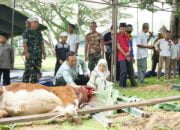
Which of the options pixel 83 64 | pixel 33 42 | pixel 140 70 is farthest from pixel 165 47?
pixel 33 42

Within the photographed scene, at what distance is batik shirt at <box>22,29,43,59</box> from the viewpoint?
285 inches

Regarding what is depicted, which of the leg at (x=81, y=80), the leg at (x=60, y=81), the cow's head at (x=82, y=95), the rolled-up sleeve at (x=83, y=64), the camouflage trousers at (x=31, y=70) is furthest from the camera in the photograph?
the camouflage trousers at (x=31, y=70)

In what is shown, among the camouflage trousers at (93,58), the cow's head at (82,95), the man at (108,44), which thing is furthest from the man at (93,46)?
the cow's head at (82,95)

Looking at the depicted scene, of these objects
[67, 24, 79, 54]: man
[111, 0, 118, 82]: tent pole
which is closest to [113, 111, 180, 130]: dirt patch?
[111, 0, 118, 82]: tent pole

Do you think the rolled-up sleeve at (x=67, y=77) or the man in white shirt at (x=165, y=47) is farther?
the man in white shirt at (x=165, y=47)

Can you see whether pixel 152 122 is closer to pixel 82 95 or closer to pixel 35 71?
pixel 82 95

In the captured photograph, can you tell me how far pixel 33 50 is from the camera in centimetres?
738

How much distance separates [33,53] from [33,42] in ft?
0.72

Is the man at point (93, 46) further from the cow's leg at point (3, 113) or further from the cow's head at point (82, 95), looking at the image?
the cow's leg at point (3, 113)

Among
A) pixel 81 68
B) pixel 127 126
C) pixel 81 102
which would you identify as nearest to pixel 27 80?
pixel 81 68

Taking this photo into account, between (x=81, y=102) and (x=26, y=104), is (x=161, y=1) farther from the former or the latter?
(x=26, y=104)

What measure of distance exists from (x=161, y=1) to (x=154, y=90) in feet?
14.7

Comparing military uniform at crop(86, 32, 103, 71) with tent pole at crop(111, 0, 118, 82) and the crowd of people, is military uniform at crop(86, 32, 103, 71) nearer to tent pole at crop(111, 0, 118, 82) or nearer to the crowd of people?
the crowd of people

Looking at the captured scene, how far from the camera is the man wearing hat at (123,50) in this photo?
8703 mm
